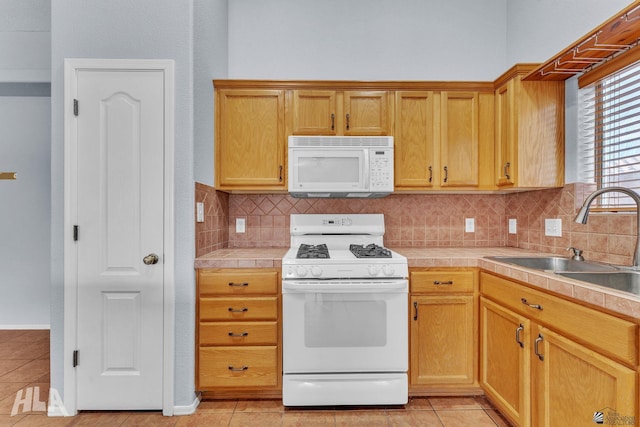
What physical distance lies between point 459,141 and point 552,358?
1.57 metres

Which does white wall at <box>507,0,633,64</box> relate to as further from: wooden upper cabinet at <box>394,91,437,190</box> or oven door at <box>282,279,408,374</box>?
oven door at <box>282,279,408,374</box>

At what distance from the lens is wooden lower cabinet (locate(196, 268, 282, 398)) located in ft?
7.09

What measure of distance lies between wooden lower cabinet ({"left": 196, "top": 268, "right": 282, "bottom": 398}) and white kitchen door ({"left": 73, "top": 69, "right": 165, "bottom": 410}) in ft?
1.08

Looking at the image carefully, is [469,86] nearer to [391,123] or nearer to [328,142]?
[391,123]

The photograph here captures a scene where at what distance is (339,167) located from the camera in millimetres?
2471

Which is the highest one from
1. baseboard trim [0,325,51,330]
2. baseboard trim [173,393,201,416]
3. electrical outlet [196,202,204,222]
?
electrical outlet [196,202,204,222]

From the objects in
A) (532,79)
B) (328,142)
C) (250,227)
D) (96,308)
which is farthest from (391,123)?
(96,308)

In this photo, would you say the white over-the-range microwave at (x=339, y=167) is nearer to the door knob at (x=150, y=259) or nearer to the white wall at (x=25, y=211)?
the door knob at (x=150, y=259)

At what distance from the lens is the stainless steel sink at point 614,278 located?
1.64 metres

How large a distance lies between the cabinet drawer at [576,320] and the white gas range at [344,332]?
59cm

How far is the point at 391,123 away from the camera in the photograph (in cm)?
258

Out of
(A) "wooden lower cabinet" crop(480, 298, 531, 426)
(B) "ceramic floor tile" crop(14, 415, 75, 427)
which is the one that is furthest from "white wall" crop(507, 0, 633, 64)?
(B) "ceramic floor tile" crop(14, 415, 75, 427)

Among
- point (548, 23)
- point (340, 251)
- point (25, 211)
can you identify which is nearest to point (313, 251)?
point (340, 251)

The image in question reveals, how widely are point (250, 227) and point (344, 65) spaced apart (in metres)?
1.55
